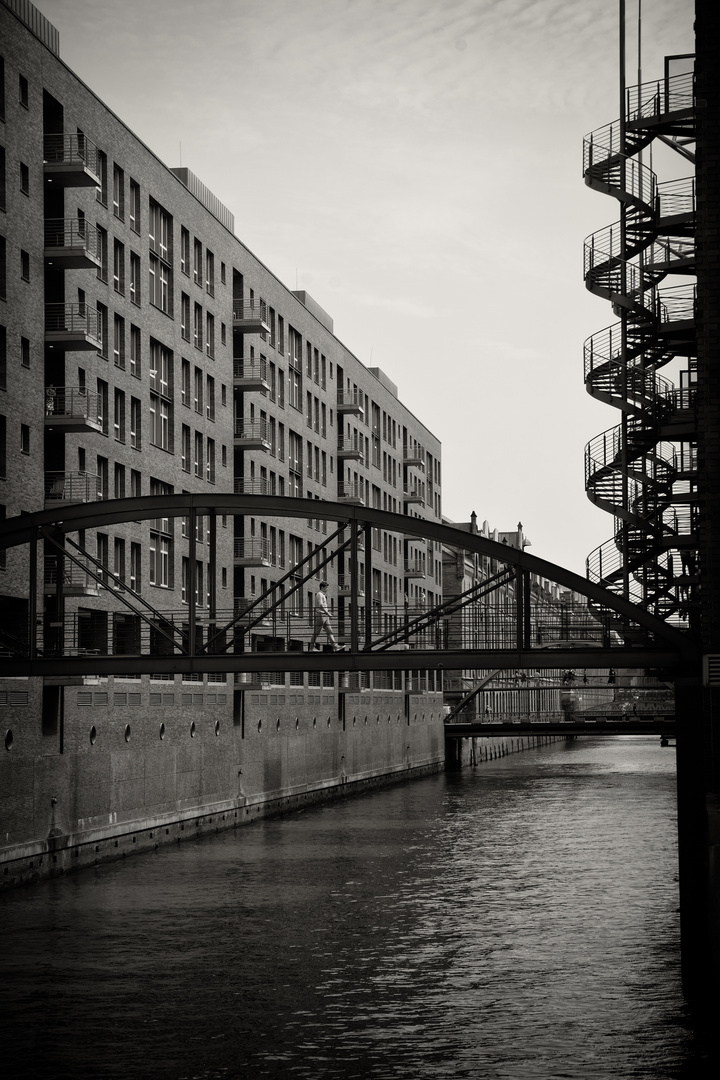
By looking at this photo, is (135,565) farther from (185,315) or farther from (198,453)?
(185,315)

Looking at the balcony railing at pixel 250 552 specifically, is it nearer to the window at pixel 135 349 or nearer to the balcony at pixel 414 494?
the window at pixel 135 349

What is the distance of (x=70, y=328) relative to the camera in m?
39.6

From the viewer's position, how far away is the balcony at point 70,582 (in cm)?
3734

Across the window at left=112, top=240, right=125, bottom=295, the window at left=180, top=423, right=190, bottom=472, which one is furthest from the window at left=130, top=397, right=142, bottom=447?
the window at left=180, top=423, right=190, bottom=472

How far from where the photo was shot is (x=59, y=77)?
40000 millimetres

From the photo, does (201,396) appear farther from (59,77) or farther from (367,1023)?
(367,1023)

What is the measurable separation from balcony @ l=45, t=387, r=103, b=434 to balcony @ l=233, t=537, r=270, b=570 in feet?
52.3

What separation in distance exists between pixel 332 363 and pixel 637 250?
132 ft

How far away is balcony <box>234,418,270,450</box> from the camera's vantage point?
57.1 meters

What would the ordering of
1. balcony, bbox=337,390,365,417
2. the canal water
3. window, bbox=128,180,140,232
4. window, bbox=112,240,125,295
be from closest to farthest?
the canal water
window, bbox=112,240,125,295
window, bbox=128,180,140,232
balcony, bbox=337,390,365,417

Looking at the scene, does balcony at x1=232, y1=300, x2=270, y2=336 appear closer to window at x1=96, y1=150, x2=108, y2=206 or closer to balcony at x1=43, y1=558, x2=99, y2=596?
window at x1=96, y1=150, x2=108, y2=206

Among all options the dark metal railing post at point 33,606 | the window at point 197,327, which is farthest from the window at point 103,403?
the dark metal railing post at point 33,606

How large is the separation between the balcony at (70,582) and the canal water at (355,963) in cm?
684

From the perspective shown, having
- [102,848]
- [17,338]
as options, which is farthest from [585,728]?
[17,338]
